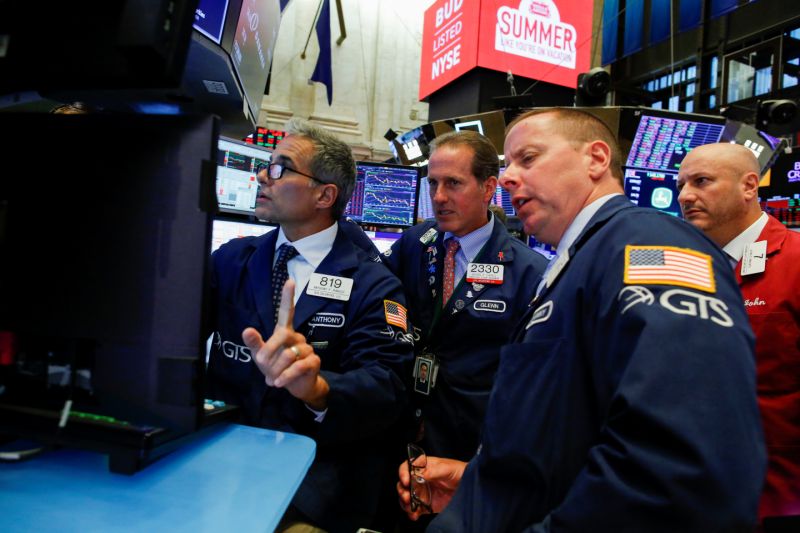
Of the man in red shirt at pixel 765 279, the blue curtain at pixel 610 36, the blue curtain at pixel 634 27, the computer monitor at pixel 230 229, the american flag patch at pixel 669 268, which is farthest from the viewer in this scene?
the blue curtain at pixel 610 36

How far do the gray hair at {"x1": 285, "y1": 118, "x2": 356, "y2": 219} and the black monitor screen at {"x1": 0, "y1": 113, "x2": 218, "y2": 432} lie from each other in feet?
3.46

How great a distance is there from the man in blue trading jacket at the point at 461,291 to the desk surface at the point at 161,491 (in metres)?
1.02

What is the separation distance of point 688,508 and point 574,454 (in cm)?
21

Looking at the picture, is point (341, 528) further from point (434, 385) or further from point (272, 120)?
point (272, 120)

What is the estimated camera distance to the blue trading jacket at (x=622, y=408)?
604mm

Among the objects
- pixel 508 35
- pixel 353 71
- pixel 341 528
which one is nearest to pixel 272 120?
pixel 353 71

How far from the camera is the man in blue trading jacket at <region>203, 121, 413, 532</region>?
1214 millimetres

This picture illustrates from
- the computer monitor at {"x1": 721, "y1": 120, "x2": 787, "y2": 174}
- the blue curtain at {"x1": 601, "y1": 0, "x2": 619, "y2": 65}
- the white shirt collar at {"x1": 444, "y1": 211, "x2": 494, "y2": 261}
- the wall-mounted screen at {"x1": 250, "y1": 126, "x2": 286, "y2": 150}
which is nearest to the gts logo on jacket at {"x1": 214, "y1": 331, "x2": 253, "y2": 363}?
the white shirt collar at {"x1": 444, "y1": 211, "x2": 494, "y2": 261}

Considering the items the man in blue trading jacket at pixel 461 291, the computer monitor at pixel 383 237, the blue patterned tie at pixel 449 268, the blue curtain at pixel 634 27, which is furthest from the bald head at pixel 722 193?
the blue curtain at pixel 634 27

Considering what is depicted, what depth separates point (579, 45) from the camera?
556 centimetres

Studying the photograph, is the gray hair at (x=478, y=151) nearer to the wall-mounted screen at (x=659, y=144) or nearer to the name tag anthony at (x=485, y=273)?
the name tag anthony at (x=485, y=273)

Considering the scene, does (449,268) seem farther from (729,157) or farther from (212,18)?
(729,157)

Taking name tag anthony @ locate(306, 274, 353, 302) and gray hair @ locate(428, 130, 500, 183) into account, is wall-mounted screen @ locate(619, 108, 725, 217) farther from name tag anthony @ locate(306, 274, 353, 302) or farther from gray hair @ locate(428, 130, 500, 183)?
name tag anthony @ locate(306, 274, 353, 302)

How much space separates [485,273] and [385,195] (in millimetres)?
1696
